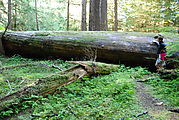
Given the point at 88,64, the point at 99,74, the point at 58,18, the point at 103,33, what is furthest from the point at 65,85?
the point at 58,18

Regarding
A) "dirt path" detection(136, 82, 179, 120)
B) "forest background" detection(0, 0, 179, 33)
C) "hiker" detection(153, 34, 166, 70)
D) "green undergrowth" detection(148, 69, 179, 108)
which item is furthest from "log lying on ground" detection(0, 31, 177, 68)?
"forest background" detection(0, 0, 179, 33)

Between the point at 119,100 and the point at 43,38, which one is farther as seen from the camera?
the point at 43,38

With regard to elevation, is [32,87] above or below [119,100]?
above

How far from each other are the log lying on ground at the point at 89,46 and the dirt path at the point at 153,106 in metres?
2.72

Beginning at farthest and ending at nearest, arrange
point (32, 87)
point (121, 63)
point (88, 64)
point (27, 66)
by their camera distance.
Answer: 1. point (121, 63)
2. point (27, 66)
3. point (88, 64)
4. point (32, 87)

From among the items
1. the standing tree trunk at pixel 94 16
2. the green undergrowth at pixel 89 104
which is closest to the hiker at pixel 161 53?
the green undergrowth at pixel 89 104

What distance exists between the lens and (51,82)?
4375 millimetres

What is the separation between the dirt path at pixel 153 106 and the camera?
330 cm

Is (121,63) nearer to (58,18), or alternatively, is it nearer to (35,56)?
(35,56)

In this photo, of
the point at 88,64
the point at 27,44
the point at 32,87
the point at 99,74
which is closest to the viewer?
the point at 32,87

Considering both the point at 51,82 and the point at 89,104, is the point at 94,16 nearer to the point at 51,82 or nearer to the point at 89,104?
the point at 51,82

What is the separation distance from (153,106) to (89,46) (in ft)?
16.0

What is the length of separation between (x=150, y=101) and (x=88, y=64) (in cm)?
257

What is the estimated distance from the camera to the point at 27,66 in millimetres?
7586
